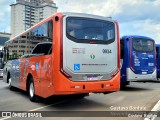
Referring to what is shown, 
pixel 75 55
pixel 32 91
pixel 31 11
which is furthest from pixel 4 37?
pixel 75 55

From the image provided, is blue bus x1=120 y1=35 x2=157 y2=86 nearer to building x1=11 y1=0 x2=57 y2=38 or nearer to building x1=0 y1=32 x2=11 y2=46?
building x1=11 y1=0 x2=57 y2=38

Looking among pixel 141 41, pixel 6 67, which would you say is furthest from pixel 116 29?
pixel 6 67

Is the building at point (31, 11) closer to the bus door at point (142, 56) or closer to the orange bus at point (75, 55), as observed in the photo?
the bus door at point (142, 56)

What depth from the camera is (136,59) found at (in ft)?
54.0

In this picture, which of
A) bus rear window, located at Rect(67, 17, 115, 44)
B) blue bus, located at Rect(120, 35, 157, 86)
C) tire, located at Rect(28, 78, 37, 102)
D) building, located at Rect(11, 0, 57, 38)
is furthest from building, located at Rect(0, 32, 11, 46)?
bus rear window, located at Rect(67, 17, 115, 44)

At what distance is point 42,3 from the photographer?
215 ft

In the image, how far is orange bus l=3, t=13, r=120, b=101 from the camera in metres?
9.50

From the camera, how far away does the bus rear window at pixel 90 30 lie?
9.76 m

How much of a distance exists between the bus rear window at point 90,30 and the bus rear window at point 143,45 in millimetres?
6108

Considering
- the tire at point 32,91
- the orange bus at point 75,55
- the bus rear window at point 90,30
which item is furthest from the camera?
the tire at point 32,91

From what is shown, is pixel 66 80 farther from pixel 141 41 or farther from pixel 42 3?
pixel 42 3

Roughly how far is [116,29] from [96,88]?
7.73ft

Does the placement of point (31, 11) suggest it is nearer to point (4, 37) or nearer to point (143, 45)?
point (4, 37)

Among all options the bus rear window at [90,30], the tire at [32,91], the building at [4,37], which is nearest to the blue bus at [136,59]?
the bus rear window at [90,30]
